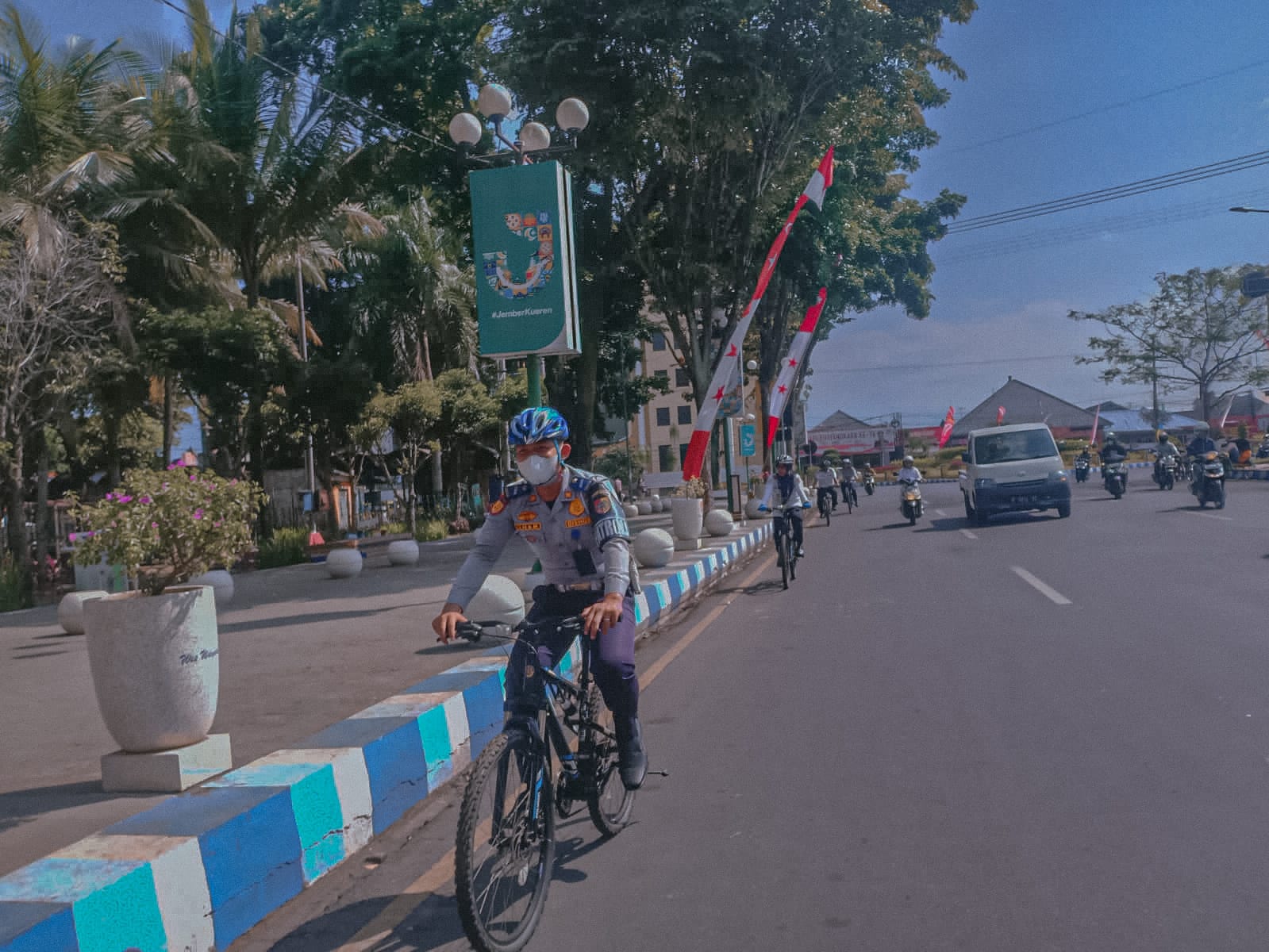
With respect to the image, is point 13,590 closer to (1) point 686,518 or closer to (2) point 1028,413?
(1) point 686,518

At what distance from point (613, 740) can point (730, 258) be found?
64.6 ft

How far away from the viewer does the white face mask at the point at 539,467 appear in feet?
14.1

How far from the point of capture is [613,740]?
470 cm

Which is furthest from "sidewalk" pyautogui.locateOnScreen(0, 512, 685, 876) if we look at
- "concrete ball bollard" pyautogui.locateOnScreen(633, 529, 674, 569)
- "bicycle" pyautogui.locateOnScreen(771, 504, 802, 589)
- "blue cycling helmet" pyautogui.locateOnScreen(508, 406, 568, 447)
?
"bicycle" pyautogui.locateOnScreen(771, 504, 802, 589)

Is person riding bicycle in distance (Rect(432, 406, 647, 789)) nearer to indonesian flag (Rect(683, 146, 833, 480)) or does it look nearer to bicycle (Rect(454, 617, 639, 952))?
bicycle (Rect(454, 617, 639, 952))

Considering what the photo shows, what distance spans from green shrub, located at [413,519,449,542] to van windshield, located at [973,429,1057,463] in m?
15.1

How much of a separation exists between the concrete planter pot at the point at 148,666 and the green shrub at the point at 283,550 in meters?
18.2

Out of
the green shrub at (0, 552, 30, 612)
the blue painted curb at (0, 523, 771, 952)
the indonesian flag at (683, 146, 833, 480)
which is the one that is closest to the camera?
the blue painted curb at (0, 523, 771, 952)

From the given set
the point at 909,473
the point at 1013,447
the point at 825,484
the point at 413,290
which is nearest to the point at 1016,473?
the point at 1013,447

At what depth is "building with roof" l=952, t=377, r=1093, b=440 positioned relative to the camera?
324ft

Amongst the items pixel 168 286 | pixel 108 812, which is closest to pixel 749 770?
pixel 108 812

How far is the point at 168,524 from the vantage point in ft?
18.8

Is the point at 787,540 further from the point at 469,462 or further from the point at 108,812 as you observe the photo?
the point at 469,462

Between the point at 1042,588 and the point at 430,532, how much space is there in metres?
21.7
